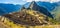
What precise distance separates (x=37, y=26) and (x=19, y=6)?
0.35 metres

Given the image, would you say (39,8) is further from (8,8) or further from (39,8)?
(8,8)

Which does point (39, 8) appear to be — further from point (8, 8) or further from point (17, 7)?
point (8, 8)

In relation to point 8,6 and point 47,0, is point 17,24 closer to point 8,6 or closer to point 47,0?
point 8,6

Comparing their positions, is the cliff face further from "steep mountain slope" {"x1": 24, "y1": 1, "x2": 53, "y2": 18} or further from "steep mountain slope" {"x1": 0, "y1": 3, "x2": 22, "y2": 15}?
"steep mountain slope" {"x1": 0, "y1": 3, "x2": 22, "y2": 15}

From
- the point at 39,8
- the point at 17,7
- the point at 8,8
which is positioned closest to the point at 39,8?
the point at 39,8

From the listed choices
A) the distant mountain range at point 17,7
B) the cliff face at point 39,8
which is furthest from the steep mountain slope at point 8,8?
the cliff face at point 39,8

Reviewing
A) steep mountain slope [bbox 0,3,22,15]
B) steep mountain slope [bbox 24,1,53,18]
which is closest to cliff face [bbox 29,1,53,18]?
steep mountain slope [bbox 24,1,53,18]

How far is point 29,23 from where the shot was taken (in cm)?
200

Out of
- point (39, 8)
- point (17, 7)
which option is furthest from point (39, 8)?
point (17, 7)

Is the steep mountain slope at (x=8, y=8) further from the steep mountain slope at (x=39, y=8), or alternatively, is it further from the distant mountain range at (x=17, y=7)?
the steep mountain slope at (x=39, y=8)

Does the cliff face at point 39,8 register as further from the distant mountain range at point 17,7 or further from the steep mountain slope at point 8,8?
the steep mountain slope at point 8,8

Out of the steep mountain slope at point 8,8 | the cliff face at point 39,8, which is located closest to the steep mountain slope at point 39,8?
the cliff face at point 39,8

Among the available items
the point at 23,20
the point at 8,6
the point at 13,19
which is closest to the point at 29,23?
the point at 23,20

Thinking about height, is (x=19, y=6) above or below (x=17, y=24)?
above
